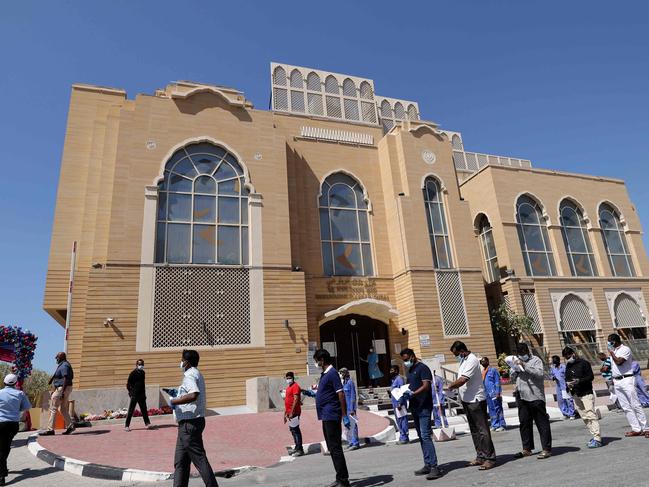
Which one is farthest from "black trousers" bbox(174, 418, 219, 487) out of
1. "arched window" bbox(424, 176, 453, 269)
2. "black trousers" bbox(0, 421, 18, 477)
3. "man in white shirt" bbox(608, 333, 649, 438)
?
"arched window" bbox(424, 176, 453, 269)

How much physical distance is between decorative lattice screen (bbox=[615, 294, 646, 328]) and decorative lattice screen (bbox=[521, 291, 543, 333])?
537 centimetres

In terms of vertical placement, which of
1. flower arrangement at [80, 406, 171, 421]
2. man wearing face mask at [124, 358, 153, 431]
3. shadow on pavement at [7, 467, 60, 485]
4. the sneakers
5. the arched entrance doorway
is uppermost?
the arched entrance doorway

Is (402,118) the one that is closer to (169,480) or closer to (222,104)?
(222,104)

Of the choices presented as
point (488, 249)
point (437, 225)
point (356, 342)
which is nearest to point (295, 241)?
point (356, 342)

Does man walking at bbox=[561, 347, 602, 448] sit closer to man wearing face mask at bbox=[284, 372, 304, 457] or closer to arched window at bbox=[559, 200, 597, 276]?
man wearing face mask at bbox=[284, 372, 304, 457]

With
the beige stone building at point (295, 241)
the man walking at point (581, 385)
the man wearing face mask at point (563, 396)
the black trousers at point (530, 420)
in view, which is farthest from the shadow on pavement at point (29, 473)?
the man wearing face mask at point (563, 396)

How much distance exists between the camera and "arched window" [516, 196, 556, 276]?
79.1 ft

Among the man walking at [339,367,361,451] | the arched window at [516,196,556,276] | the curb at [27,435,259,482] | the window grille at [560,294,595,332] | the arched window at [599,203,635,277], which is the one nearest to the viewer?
the curb at [27,435,259,482]

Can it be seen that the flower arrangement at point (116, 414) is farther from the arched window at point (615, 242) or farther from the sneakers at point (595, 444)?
the arched window at point (615, 242)

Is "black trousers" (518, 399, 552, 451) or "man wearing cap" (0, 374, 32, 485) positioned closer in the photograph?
"black trousers" (518, 399, 552, 451)

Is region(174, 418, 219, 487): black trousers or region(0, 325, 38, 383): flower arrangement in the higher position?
region(0, 325, 38, 383): flower arrangement

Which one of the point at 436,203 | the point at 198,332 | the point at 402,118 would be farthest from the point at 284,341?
the point at 402,118

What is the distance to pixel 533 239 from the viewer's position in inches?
976

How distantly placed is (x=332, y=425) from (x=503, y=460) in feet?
8.34
